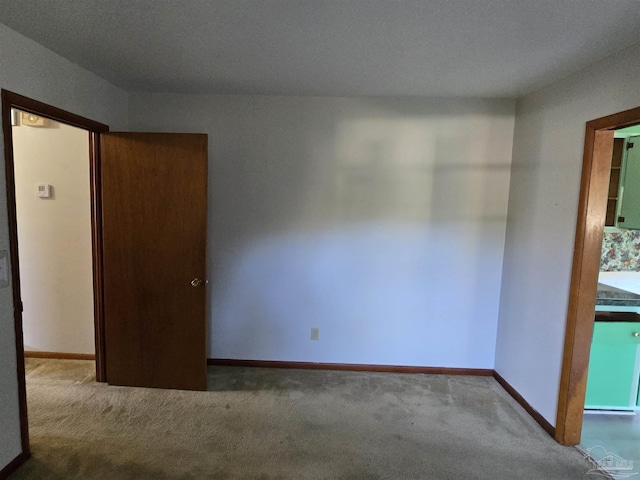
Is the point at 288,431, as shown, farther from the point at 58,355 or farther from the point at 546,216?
the point at 58,355

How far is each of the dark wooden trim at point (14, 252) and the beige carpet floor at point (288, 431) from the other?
0.91 ft

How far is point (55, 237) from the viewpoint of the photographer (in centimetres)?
318

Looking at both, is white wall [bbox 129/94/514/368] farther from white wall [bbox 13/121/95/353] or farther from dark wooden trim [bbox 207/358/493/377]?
white wall [bbox 13/121/95/353]

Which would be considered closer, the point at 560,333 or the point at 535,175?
the point at 560,333

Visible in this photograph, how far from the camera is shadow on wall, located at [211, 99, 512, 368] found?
304cm

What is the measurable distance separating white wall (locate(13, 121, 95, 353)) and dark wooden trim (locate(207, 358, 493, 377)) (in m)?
1.29

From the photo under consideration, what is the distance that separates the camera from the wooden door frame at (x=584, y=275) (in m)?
2.12

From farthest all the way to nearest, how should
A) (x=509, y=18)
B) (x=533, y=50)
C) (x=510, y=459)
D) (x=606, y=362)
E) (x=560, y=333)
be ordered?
Answer: (x=606, y=362), (x=560, y=333), (x=510, y=459), (x=533, y=50), (x=509, y=18)

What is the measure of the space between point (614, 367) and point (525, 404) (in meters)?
0.64

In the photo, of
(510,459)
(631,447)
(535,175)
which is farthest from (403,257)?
(631,447)

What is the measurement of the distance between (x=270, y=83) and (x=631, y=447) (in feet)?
11.1

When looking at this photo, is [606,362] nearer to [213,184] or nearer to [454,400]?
[454,400]

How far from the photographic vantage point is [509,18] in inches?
63.8

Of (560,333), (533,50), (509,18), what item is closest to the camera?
(509,18)
